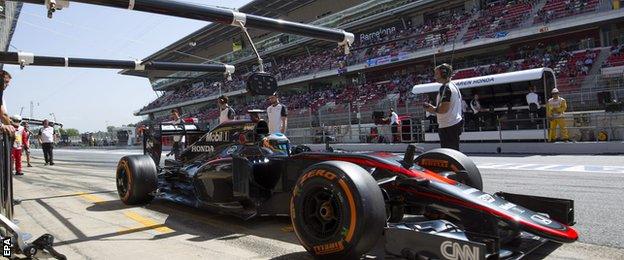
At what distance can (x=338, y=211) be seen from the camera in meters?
3.08

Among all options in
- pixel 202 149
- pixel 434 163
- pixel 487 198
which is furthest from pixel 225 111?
pixel 487 198

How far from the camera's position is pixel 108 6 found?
17.7ft

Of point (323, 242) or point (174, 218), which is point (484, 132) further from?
point (323, 242)

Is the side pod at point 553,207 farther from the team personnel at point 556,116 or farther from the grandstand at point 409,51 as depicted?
the grandstand at point 409,51

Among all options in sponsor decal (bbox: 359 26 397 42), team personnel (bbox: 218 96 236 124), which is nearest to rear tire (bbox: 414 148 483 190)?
team personnel (bbox: 218 96 236 124)

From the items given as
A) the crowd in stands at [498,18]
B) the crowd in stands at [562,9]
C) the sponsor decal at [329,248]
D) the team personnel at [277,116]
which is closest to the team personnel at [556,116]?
the team personnel at [277,116]

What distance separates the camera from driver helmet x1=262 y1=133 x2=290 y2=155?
4800 mm

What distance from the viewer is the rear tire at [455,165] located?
3.94 meters

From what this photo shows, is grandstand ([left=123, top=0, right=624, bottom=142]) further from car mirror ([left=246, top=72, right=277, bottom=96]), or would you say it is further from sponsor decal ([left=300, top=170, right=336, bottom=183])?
sponsor decal ([left=300, top=170, right=336, bottom=183])

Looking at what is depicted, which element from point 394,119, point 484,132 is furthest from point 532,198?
point 394,119

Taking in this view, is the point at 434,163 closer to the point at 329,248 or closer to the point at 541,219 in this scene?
the point at 541,219

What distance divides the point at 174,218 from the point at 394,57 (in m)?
29.2

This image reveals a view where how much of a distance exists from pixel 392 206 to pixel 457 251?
2.99 feet

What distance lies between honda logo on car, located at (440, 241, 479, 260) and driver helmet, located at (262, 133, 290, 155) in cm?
245
